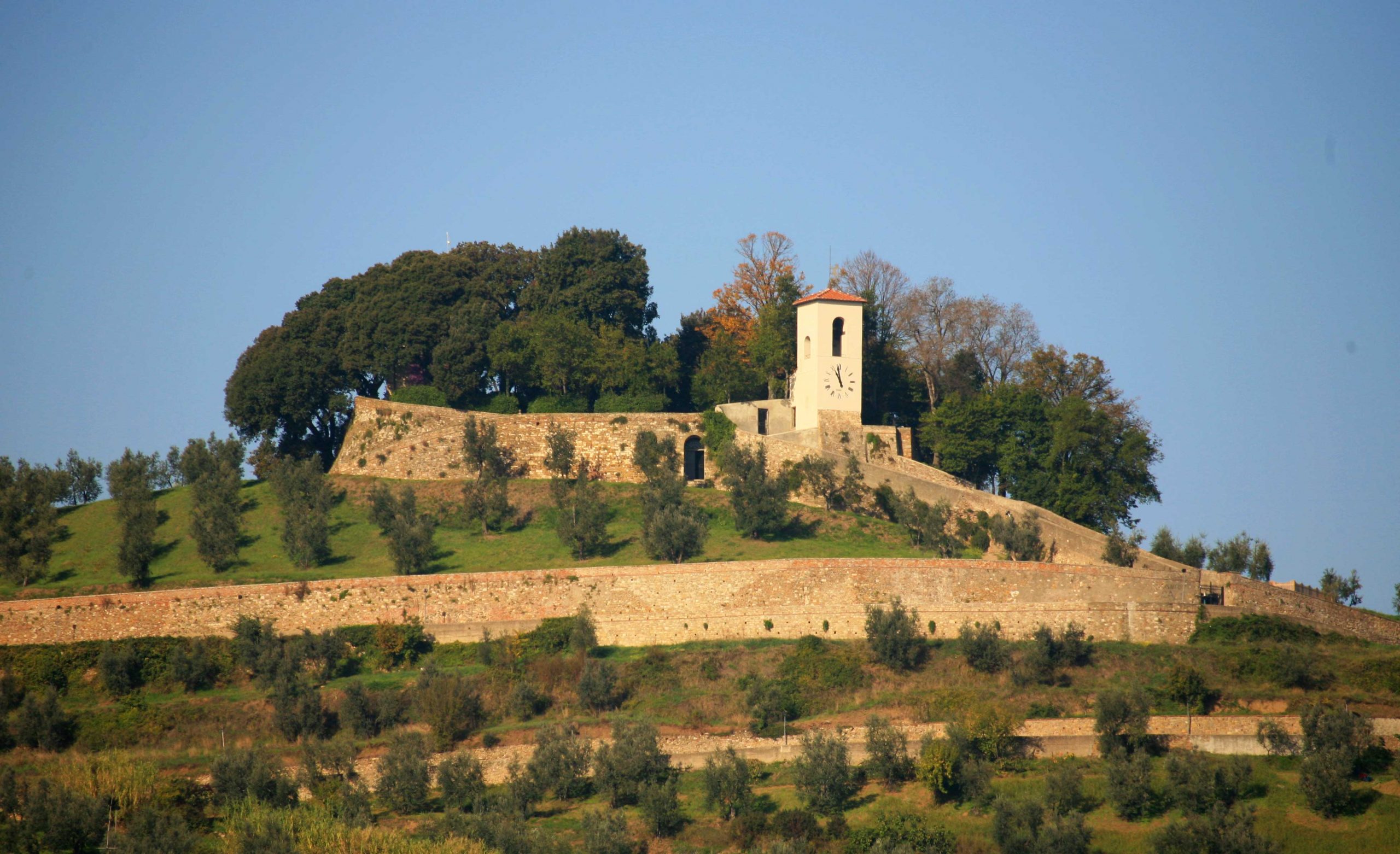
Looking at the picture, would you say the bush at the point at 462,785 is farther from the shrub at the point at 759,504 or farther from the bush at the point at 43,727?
the shrub at the point at 759,504

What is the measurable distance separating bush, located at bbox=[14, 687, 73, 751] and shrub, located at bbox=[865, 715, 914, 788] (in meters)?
19.7

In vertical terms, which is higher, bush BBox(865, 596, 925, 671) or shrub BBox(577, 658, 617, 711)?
bush BBox(865, 596, 925, 671)

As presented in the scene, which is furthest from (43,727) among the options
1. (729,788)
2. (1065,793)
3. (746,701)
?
(1065,793)

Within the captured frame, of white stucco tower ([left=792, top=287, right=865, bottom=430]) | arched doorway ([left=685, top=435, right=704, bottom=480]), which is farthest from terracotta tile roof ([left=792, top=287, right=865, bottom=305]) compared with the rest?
arched doorway ([left=685, top=435, right=704, bottom=480])

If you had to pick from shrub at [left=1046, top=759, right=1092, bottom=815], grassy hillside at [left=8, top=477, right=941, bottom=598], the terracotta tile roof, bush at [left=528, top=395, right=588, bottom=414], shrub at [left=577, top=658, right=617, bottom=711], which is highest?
the terracotta tile roof

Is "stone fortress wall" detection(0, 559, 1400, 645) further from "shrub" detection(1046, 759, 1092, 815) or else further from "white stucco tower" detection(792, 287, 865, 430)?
"white stucco tower" detection(792, 287, 865, 430)

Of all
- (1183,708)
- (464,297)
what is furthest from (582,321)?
(1183,708)

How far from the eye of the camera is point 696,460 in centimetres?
5784

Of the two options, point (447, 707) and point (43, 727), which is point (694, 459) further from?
point (43, 727)

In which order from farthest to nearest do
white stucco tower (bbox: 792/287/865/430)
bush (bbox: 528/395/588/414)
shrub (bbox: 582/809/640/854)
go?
bush (bbox: 528/395/588/414) < white stucco tower (bbox: 792/287/865/430) < shrub (bbox: 582/809/640/854)

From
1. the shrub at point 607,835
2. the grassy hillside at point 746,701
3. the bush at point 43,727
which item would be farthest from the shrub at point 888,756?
the bush at point 43,727

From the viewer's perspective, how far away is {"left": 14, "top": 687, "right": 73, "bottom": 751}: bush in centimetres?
3819

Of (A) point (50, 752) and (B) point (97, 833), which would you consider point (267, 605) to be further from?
(B) point (97, 833)

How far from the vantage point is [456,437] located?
5659 centimetres
